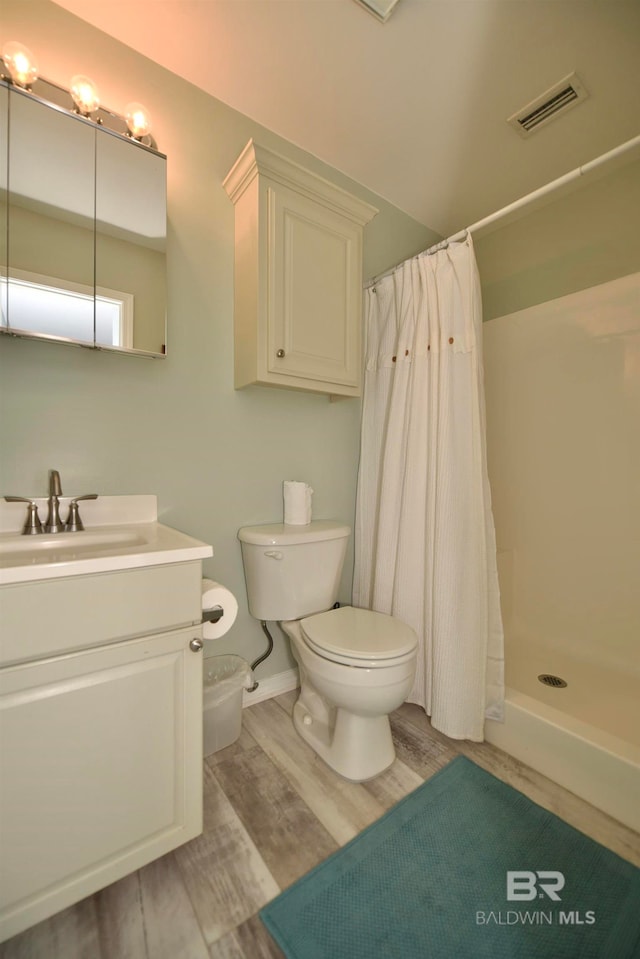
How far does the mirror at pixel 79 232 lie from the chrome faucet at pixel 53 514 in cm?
43

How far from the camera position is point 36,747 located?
76 centimetres

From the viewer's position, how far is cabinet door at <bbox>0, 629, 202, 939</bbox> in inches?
29.4

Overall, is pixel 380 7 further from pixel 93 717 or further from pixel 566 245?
pixel 93 717

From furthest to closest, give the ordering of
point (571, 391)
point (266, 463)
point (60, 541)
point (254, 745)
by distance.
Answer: point (571, 391)
point (266, 463)
point (254, 745)
point (60, 541)

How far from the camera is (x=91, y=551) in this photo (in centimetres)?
98

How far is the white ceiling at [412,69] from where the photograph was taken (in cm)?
119

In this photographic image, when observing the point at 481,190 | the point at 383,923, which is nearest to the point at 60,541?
the point at 383,923

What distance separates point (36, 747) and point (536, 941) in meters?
1.14

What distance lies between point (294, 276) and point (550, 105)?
3.67 feet

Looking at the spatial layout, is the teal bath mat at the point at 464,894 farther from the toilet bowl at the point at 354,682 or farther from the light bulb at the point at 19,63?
the light bulb at the point at 19,63

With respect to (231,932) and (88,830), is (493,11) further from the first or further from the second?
(231,932)

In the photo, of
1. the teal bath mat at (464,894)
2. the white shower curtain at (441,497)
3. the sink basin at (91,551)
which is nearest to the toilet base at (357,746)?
the teal bath mat at (464,894)

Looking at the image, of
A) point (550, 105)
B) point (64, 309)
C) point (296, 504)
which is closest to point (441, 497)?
point (296, 504)

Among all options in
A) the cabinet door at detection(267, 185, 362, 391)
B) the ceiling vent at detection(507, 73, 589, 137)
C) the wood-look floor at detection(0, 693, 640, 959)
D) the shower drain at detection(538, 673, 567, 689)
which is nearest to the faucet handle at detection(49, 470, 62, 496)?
the cabinet door at detection(267, 185, 362, 391)
